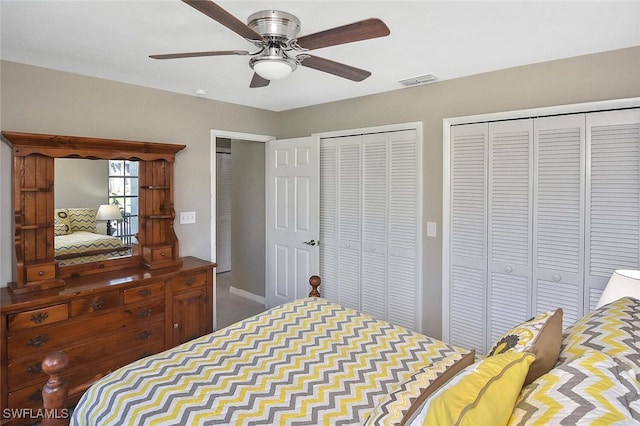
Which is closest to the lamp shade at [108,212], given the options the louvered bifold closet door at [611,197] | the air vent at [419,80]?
the air vent at [419,80]

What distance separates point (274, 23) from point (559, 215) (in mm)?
2313

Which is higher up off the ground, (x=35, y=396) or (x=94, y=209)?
(x=94, y=209)

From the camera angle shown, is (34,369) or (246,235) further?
(246,235)

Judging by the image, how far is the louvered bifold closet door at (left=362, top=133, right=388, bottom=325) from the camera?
11.5 ft

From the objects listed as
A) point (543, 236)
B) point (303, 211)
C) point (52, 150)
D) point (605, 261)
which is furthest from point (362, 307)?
point (52, 150)

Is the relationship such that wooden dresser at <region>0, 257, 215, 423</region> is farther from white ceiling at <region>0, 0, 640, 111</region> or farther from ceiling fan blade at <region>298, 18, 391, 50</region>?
ceiling fan blade at <region>298, 18, 391, 50</region>

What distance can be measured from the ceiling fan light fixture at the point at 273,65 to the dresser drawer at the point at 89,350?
2.24 meters

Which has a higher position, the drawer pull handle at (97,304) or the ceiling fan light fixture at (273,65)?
the ceiling fan light fixture at (273,65)

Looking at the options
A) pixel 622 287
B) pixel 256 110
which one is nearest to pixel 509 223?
pixel 622 287

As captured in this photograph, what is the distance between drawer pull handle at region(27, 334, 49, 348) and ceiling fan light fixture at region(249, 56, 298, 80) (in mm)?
2226

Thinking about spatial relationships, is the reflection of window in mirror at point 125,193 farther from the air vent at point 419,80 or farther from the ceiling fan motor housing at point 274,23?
the air vent at point 419,80

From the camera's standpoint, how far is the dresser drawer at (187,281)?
3105 millimetres

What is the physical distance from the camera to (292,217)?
414cm

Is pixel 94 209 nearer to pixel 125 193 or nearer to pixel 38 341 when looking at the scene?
pixel 125 193
